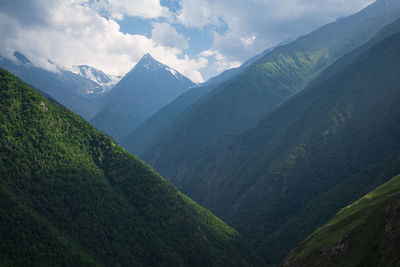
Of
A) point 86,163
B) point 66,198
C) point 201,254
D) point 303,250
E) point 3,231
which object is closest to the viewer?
point 303,250

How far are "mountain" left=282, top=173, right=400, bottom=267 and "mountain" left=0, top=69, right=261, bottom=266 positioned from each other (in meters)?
72.1

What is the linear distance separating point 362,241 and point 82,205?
4863 inches

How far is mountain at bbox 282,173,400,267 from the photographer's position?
75.8 meters

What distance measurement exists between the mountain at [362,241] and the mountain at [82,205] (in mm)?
72109

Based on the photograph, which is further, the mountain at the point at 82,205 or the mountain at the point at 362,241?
the mountain at the point at 82,205

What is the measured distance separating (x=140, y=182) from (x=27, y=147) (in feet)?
216

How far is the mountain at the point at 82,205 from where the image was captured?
399ft

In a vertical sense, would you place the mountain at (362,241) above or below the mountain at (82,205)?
below

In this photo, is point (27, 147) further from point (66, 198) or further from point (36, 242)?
point (36, 242)

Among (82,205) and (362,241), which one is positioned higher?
(82,205)

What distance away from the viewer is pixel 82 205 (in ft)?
478

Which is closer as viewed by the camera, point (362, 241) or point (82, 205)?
point (362, 241)

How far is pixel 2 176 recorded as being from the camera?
131750mm

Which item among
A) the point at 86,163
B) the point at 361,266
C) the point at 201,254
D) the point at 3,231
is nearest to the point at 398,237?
the point at 361,266
